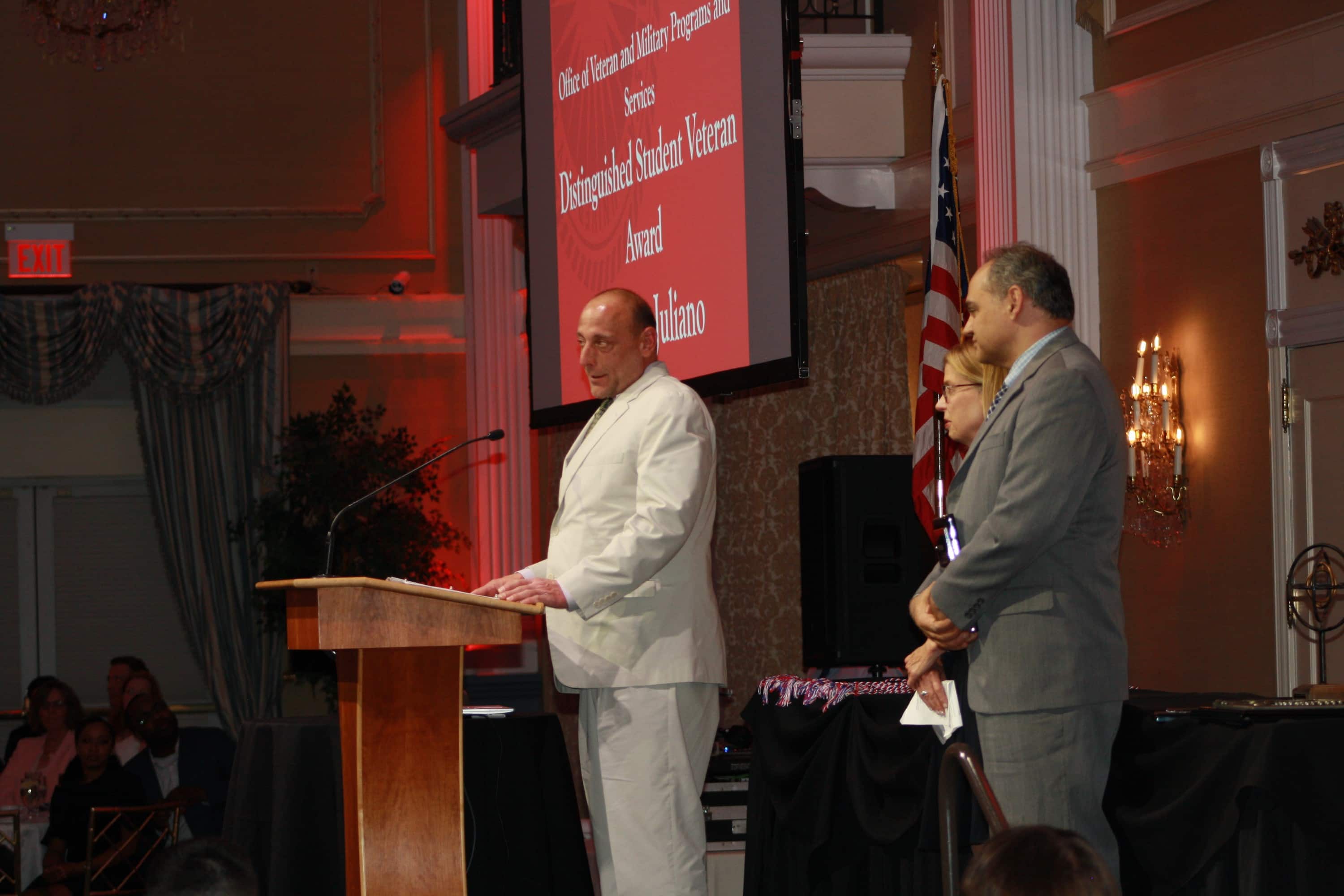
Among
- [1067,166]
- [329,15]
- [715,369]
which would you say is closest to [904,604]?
[715,369]

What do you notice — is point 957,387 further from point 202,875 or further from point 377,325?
point 377,325

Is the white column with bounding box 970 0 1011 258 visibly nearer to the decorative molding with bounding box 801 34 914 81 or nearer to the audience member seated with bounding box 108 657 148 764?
the decorative molding with bounding box 801 34 914 81

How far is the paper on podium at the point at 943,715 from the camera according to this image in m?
2.72

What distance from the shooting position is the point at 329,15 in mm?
9336

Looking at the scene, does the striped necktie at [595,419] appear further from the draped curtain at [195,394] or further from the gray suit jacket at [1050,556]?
the draped curtain at [195,394]

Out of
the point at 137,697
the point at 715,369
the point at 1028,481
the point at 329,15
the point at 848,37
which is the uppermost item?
the point at 329,15

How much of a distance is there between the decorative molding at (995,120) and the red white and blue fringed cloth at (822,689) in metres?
2.10

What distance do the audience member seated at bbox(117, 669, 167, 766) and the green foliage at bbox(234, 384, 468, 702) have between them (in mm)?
1267

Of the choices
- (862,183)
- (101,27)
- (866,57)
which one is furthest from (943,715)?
(101,27)

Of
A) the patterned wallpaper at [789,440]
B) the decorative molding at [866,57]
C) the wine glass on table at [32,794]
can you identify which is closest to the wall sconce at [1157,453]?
the patterned wallpaper at [789,440]

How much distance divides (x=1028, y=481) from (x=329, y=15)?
791 cm


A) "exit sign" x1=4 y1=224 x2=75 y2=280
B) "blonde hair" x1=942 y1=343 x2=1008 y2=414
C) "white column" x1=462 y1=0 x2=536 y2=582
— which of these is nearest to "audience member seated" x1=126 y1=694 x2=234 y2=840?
"white column" x1=462 y1=0 x2=536 y2=582

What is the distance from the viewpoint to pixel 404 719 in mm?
2930

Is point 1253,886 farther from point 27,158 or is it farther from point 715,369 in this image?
point 27,158
